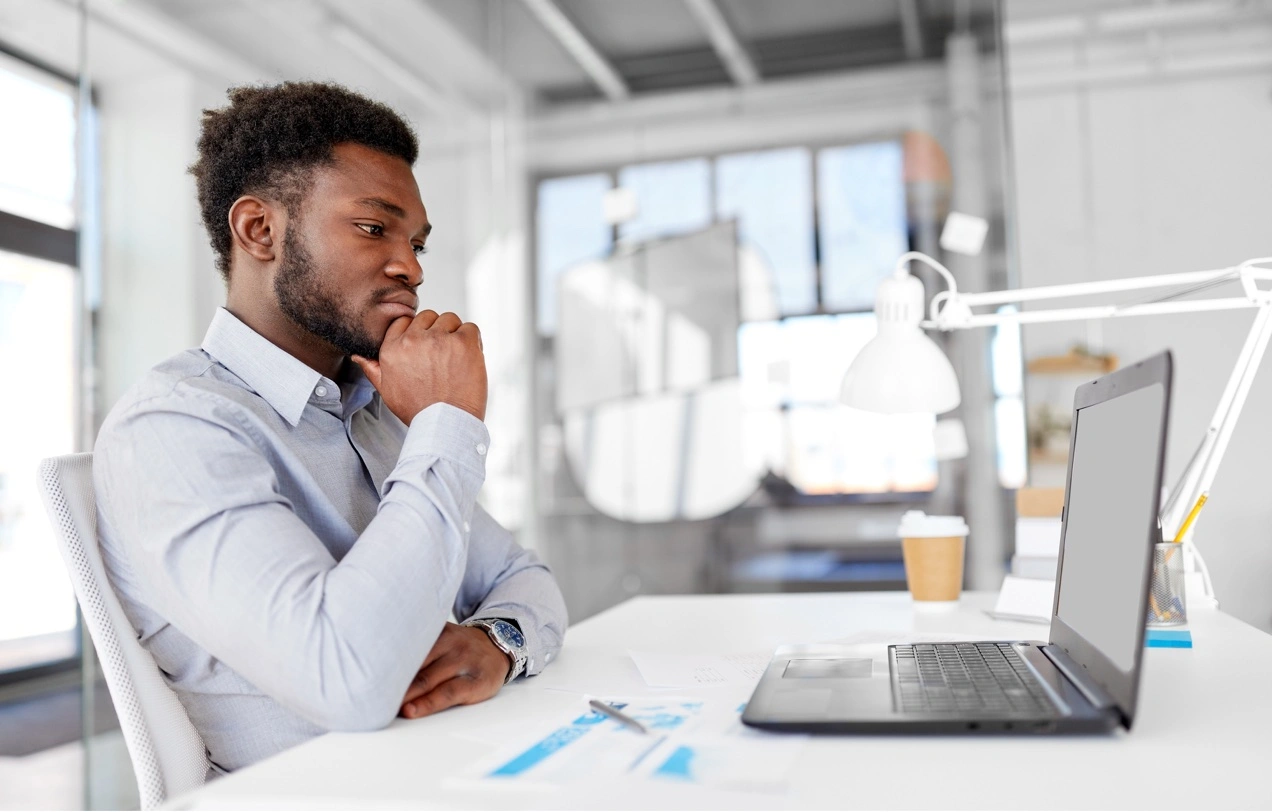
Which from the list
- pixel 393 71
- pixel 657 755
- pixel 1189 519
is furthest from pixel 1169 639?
pixel 393 71

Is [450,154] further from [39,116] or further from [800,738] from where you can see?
[800,738]

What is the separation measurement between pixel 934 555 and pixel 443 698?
1.05 m

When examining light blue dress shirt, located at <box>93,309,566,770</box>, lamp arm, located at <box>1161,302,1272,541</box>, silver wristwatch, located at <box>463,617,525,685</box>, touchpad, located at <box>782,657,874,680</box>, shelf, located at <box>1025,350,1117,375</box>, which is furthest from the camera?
shelf, located at <box>1025,350,1117,375</box>

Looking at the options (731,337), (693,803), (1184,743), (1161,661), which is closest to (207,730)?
(693,803)

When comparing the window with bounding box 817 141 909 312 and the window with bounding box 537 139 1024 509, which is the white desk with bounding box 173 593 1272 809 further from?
the window with bounding box 817 141 909 312

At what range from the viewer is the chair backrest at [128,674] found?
1094 millimetres

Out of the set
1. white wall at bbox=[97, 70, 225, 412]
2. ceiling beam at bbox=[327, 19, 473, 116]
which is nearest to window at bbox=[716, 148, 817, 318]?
ceiling beam at bbox=[327, 19, 473, 116]

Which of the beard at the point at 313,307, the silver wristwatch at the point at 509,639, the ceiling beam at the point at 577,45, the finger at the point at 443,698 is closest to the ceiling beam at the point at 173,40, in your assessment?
the ceiling beam at the point at 577,45

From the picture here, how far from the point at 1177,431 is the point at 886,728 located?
255 cm

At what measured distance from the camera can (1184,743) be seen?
87cm

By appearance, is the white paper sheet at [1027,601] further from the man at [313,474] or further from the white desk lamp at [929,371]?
the man at [313,474]

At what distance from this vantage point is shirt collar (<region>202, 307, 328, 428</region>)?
131 cm

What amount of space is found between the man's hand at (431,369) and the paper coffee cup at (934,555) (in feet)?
2.92

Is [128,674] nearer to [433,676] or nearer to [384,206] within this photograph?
[433,676]
